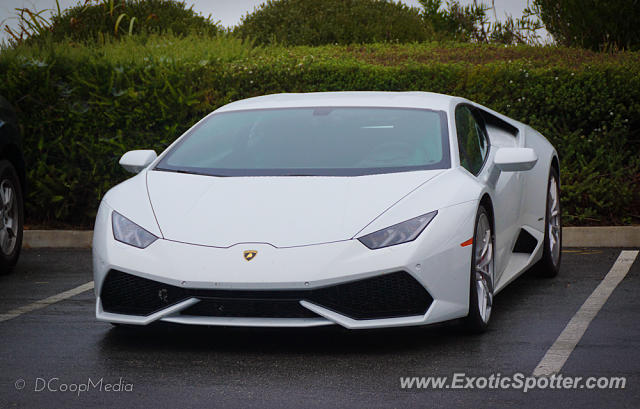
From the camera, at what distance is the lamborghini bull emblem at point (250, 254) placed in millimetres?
5062

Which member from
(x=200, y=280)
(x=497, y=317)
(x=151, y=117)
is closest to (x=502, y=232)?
(x=497, y=317)

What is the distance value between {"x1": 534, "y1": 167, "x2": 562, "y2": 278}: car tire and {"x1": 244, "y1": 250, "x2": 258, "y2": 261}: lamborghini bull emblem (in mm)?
3096

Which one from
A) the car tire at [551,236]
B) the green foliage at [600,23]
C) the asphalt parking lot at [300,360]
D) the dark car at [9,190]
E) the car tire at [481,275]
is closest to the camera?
the asphalt parking lot at [300,360]

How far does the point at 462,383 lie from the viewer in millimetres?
4656

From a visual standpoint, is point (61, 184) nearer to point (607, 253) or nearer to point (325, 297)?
point (607, 253)

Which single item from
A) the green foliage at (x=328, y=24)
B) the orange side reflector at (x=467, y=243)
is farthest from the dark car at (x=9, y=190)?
the green foliage at (x=328, y=24)

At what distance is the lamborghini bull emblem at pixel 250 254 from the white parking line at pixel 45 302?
80.8 inches

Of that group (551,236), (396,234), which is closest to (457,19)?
(551,236)

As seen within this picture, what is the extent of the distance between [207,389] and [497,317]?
89.3 inches

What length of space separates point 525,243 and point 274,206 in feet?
7.70

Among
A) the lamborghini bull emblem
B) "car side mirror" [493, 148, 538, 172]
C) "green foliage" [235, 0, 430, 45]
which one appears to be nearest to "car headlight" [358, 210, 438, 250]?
the lamborghini bull emblem

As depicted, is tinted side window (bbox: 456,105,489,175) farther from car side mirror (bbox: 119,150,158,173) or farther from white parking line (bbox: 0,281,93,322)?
white parking line (bbox: 0,281,93,322)

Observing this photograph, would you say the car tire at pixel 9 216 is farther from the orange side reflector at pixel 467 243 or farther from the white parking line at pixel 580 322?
the white parking line at pixel 580 322

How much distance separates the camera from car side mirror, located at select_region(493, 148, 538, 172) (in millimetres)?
6266
